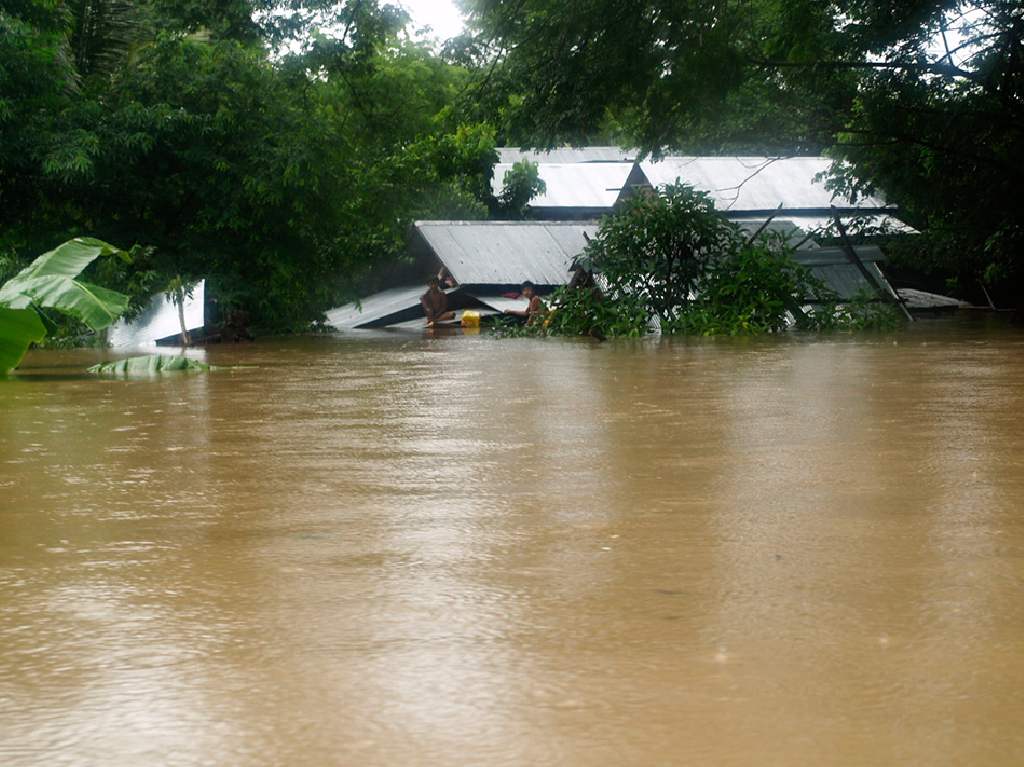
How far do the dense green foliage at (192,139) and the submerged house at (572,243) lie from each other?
426cm

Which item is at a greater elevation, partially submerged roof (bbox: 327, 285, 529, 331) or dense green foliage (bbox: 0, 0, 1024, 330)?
dense green foliage (bbox: 0, 0, 1024, 330)

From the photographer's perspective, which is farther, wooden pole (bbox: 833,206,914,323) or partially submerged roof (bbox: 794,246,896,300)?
partially submerged roof (bbox: 794,246,896,300)

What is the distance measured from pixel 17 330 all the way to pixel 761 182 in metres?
21.9

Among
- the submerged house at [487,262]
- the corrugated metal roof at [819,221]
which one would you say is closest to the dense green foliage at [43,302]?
the submerged house at [487,262]

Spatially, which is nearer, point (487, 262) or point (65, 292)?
point (65, 292)

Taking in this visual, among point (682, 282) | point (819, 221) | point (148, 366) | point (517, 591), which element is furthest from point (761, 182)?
point (517, 591)

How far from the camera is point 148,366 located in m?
12.0

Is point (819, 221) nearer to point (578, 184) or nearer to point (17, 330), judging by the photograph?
point (578, 184)

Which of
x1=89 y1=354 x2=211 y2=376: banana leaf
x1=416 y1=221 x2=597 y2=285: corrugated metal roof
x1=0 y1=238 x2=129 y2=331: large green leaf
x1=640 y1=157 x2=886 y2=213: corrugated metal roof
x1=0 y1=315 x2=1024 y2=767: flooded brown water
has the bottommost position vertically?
x1=0 y1=315 x2=1024 y2=767: flooded brown water

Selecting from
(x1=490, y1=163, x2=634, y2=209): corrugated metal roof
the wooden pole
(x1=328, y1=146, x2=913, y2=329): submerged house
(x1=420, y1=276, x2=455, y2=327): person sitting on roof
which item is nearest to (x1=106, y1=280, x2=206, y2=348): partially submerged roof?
(x1=328, y1=146, x2=913, y2=329): submerged house

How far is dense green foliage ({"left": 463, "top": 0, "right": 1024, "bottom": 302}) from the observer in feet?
57.1

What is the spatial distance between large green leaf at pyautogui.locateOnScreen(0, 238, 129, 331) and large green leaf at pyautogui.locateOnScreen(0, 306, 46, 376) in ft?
0.32

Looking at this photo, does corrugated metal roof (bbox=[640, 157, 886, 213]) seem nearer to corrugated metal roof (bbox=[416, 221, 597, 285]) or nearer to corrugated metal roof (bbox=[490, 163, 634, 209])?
corrugated metal roof (bbox=[416, 221, 597, 285])

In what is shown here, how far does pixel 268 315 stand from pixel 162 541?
1736 cm
